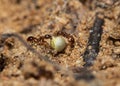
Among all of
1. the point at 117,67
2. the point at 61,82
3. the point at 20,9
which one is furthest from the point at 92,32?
the point at 20,9

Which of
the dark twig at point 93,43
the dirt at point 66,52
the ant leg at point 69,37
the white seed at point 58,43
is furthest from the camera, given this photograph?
the ant leg at point 69,37

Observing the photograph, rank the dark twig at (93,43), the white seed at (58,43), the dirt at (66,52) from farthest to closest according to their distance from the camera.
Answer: the white seed at (58,43) < the dark twig at (93,43) < the dirt at (66,52)

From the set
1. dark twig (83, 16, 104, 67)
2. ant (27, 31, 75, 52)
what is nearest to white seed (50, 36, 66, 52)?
ant (27, 31, 75, 52)

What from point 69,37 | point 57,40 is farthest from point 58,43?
point 69,37

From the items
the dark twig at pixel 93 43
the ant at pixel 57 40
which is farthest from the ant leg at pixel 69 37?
the dark twig at pixel 93 43

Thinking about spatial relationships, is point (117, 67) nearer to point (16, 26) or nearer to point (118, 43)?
point (118, 43)

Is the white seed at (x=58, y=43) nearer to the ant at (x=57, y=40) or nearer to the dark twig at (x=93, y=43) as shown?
the ant at (x=57, y=40)

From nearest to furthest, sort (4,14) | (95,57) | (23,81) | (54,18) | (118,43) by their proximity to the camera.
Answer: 1. (23,81)
2. (95,57)
3. (118,43)
4. (54,18)
5. (4,14)
